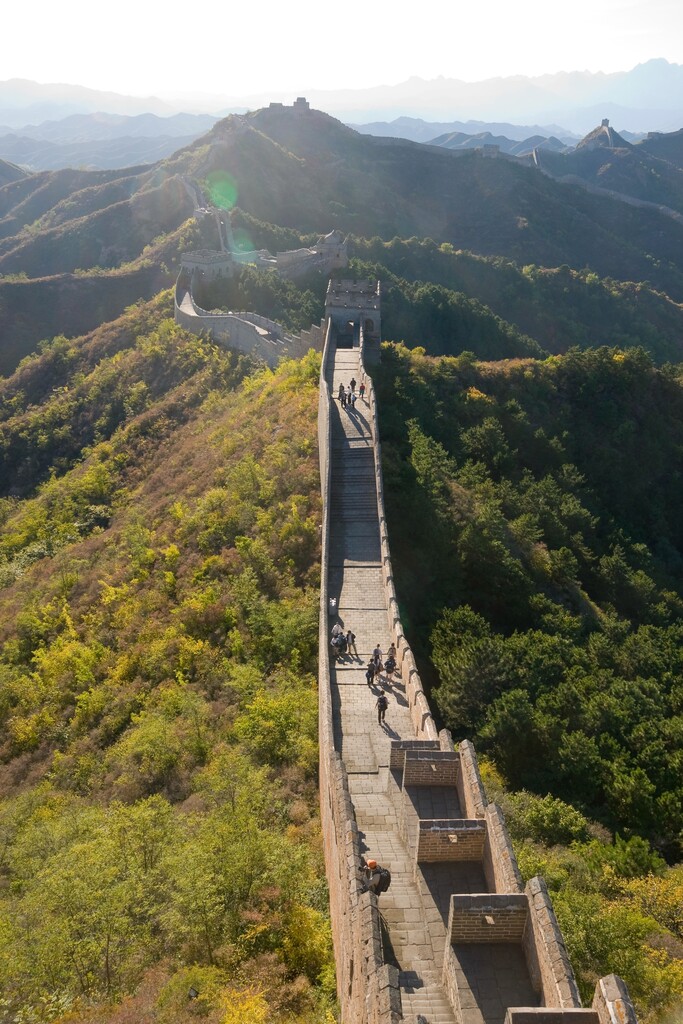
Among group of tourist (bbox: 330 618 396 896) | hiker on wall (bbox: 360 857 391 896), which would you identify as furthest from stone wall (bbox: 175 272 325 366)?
hiker on wall (bbox: 360 857 391 896)

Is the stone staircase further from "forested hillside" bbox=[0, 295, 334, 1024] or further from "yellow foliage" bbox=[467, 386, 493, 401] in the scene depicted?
"yellow foliage" bbox=[467, 386, 493, 401]

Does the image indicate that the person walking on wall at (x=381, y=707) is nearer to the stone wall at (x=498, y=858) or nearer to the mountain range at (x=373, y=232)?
the stone wall at (x=498, y=858)

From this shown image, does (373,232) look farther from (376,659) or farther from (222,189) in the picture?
(376,659)

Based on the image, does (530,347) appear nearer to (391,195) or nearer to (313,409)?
(313,409)

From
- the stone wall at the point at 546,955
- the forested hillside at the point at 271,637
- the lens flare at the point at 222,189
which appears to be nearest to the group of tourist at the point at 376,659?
the forested hillside at the point at 271,637

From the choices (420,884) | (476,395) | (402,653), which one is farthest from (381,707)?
(476,395)

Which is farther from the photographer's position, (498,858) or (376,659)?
(376,659)

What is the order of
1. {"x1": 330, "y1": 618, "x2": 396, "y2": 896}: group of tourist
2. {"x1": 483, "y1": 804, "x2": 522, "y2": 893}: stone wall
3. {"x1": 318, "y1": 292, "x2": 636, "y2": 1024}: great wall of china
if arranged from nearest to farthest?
1. {"x1": 318, "y1": 292, "x2": 636, "y2": 1024}: great wall of china
2. {"x1": 483, "y1": 804, "x2": 522, "y2": 893}: stone wall
3. {"x1": 330, "y1": 618, "x2": 396, "y2": 896}: group of tourist
